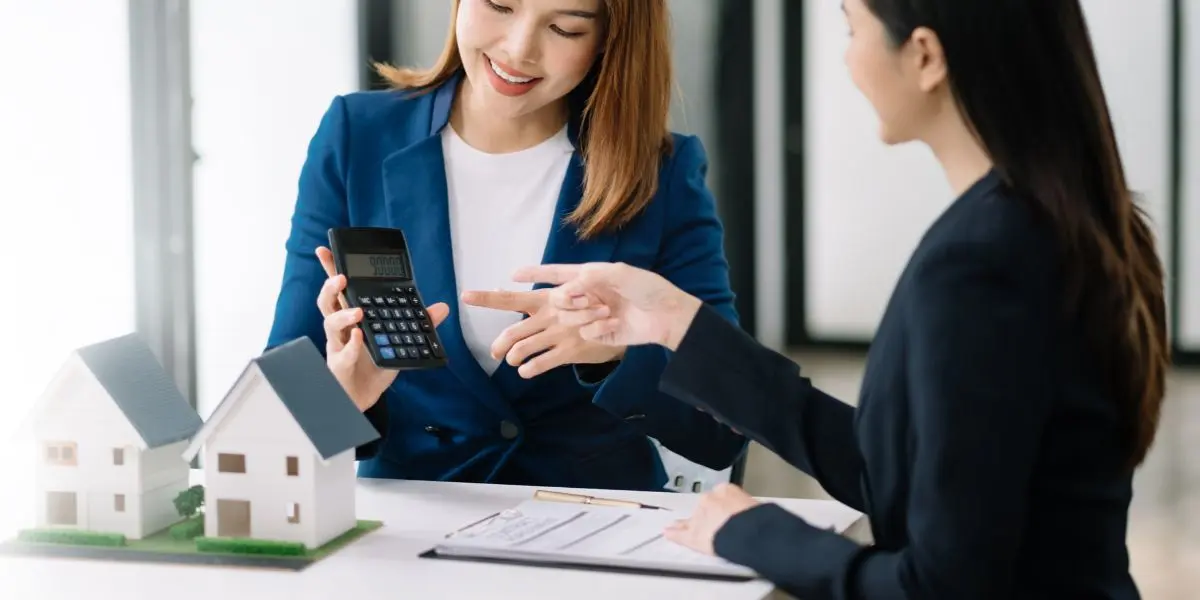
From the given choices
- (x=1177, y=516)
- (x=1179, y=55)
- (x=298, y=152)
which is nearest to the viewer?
(x=298, y=152)

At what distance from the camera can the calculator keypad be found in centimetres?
151

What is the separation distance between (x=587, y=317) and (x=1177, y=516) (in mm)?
3139

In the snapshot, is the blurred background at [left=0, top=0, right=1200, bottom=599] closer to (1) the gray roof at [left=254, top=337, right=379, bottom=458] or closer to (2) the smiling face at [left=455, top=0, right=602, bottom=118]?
(2) the smiling face at [left=455, top=0, right=602, bottom=118]

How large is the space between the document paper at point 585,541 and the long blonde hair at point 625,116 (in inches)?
22.1

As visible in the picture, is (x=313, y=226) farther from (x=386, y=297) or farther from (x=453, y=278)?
(x=386, y=297)

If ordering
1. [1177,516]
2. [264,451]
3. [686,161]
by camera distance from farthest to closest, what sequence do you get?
[1177,516], [686,161], [264,451]

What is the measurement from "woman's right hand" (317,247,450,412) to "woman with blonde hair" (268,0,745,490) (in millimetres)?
146

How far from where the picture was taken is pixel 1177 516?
13.2 feet

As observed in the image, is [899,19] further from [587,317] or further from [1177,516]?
[1177,516]

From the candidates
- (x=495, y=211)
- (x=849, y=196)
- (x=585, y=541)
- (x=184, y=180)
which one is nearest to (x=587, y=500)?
(x=585, y=541)

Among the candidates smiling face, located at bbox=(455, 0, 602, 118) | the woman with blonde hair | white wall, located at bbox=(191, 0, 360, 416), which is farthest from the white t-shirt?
white wall, located at bbox=(191, 0, 360, 416)

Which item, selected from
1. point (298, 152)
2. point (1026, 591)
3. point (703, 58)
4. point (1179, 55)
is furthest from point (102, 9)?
point (1179, 55)

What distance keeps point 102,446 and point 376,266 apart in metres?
0.39

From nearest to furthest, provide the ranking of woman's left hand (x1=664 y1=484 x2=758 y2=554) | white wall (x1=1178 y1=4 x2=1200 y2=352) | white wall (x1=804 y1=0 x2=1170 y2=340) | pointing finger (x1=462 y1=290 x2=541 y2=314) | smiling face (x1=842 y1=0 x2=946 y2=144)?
1. smiling face (x1=842 y1=0 x2=946 y2=144)
2. woman's left hand (x1=664 y1=484 x2=758 y2=554)
3. pointing finger (x1=462 y1=290 x2=541 y2=314)
4. white wall (x1=1178 y1=4 x2=1200 y2=352)
5. white wall (x1=804 y1=0 x2=1170 y2=340)
